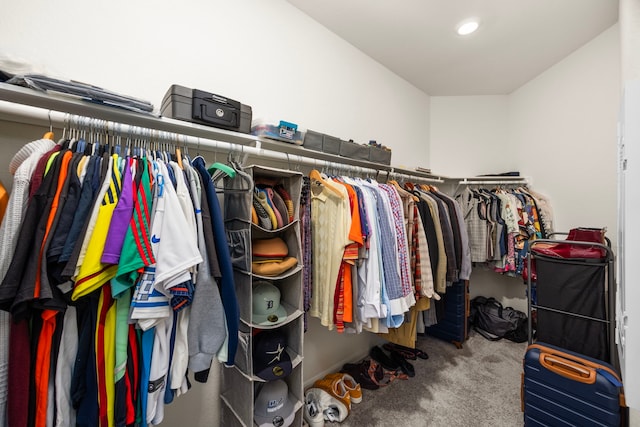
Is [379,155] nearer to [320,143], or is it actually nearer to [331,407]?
[320,143]

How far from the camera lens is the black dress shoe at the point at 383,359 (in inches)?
86.4

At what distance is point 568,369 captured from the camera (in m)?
1.37

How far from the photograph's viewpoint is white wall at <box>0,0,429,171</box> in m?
1.09

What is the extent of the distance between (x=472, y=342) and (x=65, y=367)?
3.13 m

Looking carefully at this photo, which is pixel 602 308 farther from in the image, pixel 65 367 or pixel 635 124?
pixel 65 367

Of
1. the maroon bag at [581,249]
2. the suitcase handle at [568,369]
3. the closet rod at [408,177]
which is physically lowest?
the suitcase handle at [568,369]

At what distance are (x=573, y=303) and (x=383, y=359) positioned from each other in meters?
1.42

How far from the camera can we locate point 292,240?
131 cm

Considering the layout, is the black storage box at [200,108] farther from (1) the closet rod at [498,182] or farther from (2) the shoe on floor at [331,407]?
(1) the closet rod at [498,182]

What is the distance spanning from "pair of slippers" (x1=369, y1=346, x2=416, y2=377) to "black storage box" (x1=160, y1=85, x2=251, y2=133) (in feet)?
7.25

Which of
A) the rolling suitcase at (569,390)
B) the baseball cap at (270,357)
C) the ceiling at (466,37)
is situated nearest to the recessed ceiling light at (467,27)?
the ceiling at (466,37)

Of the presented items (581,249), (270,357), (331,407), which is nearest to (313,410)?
(331,407)

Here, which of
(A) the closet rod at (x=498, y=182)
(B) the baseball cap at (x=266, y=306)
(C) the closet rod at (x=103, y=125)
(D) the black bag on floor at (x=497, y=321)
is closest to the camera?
(C) the closet rod at (x=103, y=125)

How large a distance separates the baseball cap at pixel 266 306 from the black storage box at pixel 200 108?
0.80 meters
